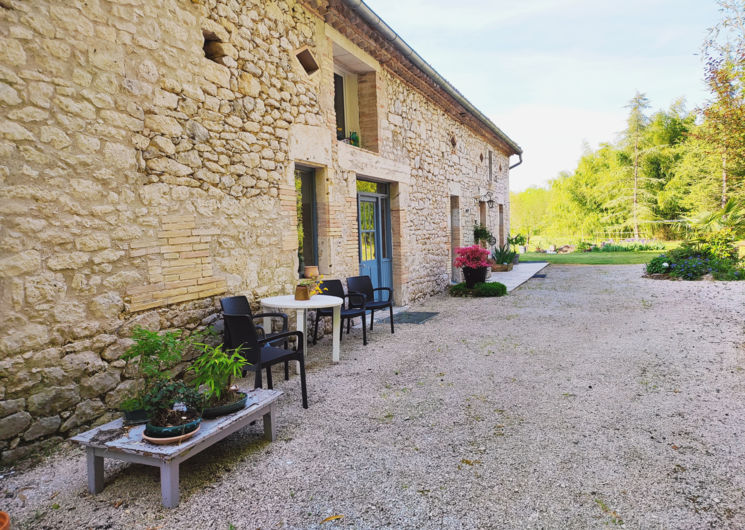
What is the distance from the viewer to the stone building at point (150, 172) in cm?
247

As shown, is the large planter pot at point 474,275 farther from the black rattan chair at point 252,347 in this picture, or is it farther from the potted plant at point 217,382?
the potted plant at point 217,382

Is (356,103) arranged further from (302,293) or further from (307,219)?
(302,293)

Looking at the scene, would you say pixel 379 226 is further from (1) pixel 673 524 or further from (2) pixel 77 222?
(1) pixel 673 524

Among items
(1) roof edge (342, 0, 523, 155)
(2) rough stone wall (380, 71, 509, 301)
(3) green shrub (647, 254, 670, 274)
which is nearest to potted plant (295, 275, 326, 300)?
(2) rough stone wall (380, 71, 509, 301)

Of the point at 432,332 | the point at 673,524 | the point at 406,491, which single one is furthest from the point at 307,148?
the point at 673,524

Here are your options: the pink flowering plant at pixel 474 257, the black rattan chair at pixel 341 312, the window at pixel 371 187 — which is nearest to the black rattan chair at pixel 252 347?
the black rattan chair at pixel 341 312

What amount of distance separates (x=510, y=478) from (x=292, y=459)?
48.1 inches

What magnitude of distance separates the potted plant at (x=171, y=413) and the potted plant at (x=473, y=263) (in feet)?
24.1

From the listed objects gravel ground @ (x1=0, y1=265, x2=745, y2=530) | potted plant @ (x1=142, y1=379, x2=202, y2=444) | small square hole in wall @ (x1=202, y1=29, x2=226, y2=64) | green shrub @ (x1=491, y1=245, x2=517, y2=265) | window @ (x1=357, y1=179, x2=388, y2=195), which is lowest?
gravel ground @ (x1=0, y1=265, x2=745, y2=530)

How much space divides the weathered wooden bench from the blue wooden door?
4.53 metres

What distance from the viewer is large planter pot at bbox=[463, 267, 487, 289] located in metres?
8.93

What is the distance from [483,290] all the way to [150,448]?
7.51 m

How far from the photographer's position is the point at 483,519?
1.85 meters

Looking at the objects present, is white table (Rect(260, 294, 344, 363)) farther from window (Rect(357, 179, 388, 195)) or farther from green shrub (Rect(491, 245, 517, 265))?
green shrub (Rect(491, 245, 517, 265))
